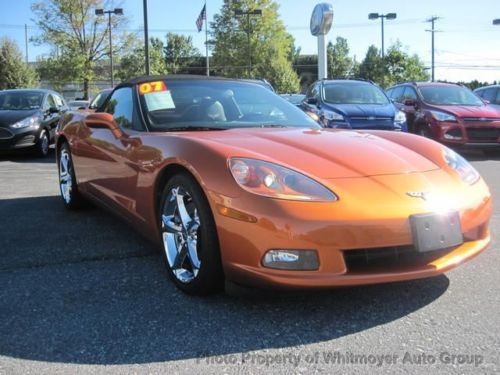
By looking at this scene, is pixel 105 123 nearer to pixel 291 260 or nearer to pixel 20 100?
pixel 291 260

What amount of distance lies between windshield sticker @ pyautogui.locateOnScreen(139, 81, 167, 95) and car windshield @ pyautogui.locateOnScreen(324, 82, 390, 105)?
6.60 meters

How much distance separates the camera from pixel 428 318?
2740 millimetres

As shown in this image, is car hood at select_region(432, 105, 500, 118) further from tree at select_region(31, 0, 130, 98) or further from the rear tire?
tree at select_region(31, 0, 130, 98)

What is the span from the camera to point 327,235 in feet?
8.43

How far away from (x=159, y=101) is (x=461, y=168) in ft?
6.93

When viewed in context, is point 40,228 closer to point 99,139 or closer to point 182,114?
point 99,139

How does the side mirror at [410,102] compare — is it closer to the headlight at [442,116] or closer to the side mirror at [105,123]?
the headlight at [442,116]

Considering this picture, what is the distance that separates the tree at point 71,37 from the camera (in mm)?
42375

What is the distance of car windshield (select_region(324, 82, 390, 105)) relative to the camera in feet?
34.3

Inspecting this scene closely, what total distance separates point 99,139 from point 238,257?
219 centimetres

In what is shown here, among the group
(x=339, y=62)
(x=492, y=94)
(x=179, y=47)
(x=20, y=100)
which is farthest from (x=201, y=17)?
(x=179, y=47)

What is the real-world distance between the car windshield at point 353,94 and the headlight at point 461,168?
23.1 feet

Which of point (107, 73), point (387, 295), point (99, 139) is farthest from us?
point (107, 73)

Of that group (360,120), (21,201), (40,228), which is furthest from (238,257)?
(360,120)
